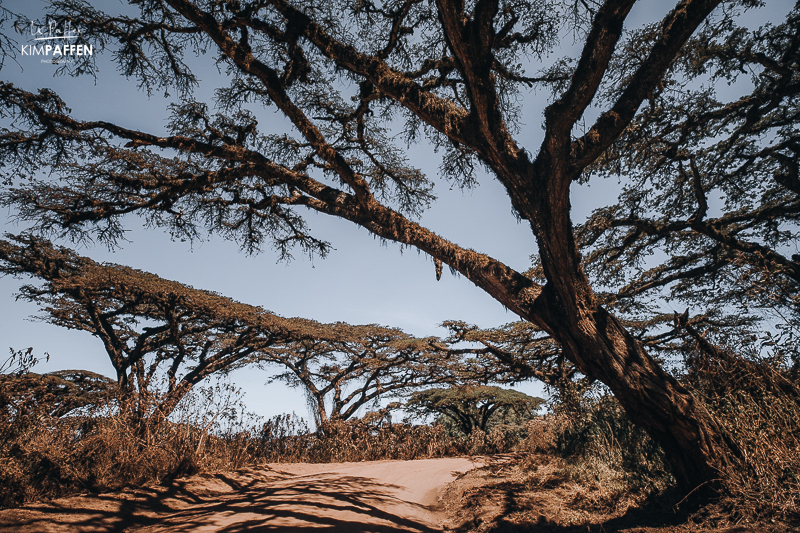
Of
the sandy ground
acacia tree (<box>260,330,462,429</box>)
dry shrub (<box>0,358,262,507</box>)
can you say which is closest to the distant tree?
acacia tree (<box>260,330,462,429</box>)

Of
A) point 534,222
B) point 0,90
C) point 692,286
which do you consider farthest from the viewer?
point 692,286

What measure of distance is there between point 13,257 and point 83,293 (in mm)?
1858

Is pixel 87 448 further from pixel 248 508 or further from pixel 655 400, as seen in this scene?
pixel 655 400

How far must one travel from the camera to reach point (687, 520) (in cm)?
311

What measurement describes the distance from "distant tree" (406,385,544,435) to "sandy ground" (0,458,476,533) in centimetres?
1121

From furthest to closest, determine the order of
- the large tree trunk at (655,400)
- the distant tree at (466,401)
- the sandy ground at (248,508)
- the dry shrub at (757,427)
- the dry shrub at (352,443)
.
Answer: the distant tree at (466,401) → the dry shrub at (352,443) → the sandy ground at (248,508) → the large tree trunk at (655,400) → the dry shrub at (757,427)

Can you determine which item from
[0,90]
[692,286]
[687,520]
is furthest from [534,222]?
[692,286]

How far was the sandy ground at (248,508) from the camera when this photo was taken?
11.8ft

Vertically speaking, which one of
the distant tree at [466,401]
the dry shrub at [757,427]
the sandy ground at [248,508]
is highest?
the distant tree at [466,401]

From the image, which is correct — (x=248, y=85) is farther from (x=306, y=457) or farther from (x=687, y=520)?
(x=306, y=457)

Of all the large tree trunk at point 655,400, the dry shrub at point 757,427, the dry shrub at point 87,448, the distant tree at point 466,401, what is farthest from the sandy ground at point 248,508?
the distant tree at point 466,401

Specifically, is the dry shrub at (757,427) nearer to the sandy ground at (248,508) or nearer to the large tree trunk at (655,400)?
the large tree trunk at (655,400)

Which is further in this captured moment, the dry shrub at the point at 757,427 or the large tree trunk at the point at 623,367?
the large tree trunk at the point at 623,367

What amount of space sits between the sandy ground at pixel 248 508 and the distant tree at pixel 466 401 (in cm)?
1121
